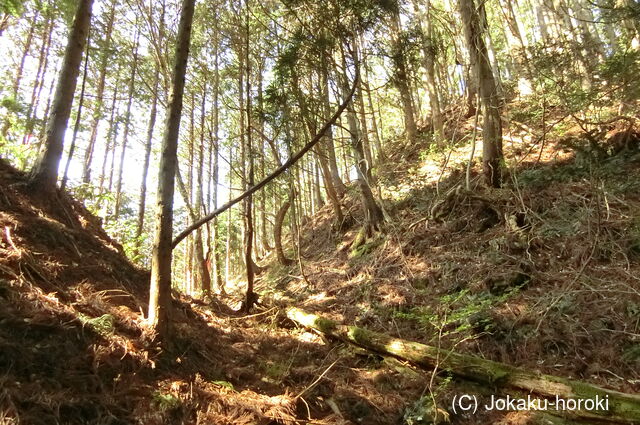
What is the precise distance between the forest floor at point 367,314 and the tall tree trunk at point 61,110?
32 cm

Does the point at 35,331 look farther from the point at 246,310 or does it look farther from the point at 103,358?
the point at 246,310

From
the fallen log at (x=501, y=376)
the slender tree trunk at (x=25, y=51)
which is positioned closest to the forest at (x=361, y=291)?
the fallen log at (x=501, y=376)

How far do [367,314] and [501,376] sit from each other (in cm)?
276

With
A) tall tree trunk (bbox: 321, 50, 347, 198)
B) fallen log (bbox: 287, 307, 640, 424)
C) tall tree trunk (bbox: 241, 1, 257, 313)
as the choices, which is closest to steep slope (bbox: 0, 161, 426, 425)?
fallen log (bbox: 287, 307, 640, 424)

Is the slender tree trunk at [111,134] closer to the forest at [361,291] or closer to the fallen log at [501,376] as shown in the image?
the forest at [361,291]

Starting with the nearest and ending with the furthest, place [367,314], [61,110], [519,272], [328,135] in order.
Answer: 1. [61,110]
2. [519,272]
3. [367,314]
4. [328,135]

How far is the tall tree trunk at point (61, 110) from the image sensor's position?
5.17m

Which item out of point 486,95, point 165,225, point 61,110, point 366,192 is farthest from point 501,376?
point 61,110

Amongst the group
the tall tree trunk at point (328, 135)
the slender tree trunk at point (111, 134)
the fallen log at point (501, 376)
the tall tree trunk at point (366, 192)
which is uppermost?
the slender tree trunk at point (111, 134)

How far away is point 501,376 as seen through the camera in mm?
3828

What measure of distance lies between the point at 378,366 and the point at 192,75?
1196 centimetres

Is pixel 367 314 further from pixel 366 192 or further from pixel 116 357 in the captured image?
pixel 116 357

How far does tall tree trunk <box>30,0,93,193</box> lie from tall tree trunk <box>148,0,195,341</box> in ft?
6.94

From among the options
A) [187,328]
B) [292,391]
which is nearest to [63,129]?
[187,328]
